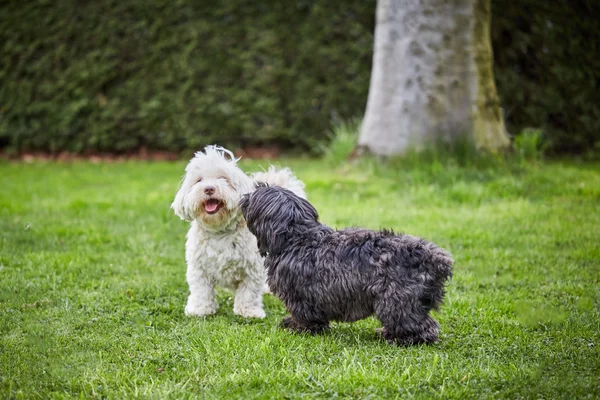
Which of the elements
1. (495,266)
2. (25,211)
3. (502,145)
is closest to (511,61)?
(502,145)

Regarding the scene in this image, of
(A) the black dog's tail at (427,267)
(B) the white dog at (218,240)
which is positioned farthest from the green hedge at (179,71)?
(A) the black dog's tail at (427,267)

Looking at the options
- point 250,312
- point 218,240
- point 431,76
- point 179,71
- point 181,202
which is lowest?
point 250,312

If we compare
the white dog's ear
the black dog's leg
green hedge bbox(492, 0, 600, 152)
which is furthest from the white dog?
green hedge bbox(492, 0, 600, 152)

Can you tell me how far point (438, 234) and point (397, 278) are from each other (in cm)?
310

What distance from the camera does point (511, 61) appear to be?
44.3ft

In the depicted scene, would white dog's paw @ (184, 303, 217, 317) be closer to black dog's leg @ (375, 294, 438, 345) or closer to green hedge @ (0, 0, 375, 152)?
black dog's leg @ (375, 294, 438, 345)

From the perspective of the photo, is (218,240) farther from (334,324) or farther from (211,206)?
(334,324)

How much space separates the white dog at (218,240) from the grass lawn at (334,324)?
0.60 ft

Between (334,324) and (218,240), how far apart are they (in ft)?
3.61

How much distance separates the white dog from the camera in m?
4.98

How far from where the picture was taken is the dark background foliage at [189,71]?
1382 centimetres

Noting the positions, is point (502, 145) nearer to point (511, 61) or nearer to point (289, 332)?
point (511, 61)

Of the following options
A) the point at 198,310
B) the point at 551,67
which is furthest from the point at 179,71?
the point at 198,310

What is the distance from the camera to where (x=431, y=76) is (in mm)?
10266
